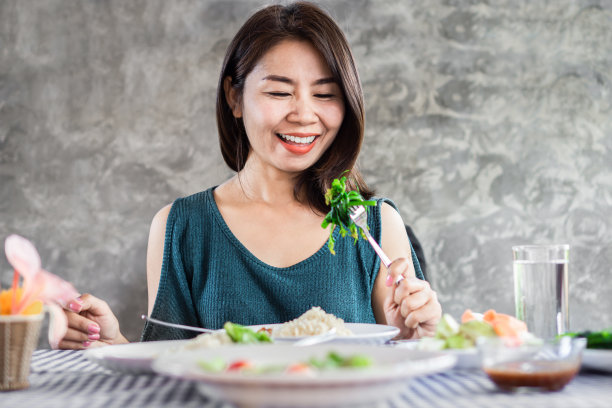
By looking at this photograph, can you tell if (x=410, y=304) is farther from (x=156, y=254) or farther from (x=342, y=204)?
(x=156, y=254)

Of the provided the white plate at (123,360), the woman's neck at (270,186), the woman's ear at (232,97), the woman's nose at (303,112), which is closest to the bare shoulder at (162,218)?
the woman's neck at (270,186)

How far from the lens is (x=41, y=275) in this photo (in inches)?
32.3

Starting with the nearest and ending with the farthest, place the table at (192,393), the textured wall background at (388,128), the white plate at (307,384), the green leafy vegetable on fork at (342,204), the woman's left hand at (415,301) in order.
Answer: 1. the white plate at (307,384)
2. the table at (192,393)
3. the woman's left hand at (415,301)
4. the green leafy vegetable on fork at (342,204)
5. the textured wall background at (388,128)

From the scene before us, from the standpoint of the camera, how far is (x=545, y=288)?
985 mm

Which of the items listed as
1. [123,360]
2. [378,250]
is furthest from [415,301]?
[123,360]

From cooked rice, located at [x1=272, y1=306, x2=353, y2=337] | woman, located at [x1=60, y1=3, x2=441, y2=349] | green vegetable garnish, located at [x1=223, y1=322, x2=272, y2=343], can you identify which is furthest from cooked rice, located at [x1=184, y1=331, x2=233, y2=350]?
woman, located at [x1=60, y1=3, x2=441, y2=349]

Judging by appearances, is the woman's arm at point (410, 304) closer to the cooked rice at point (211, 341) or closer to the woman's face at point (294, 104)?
the cooked rice at point (211, 341)

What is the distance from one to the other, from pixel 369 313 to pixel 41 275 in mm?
1199

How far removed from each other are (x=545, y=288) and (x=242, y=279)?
987mm

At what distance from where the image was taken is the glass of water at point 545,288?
3.23ft

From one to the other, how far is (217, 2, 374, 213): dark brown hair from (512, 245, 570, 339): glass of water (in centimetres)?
89

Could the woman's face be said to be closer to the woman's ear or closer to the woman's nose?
the woman's nose

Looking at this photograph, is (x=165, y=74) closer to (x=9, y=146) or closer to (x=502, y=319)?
(x=9, y=146)

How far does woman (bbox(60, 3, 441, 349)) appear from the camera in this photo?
1765 millimetres
